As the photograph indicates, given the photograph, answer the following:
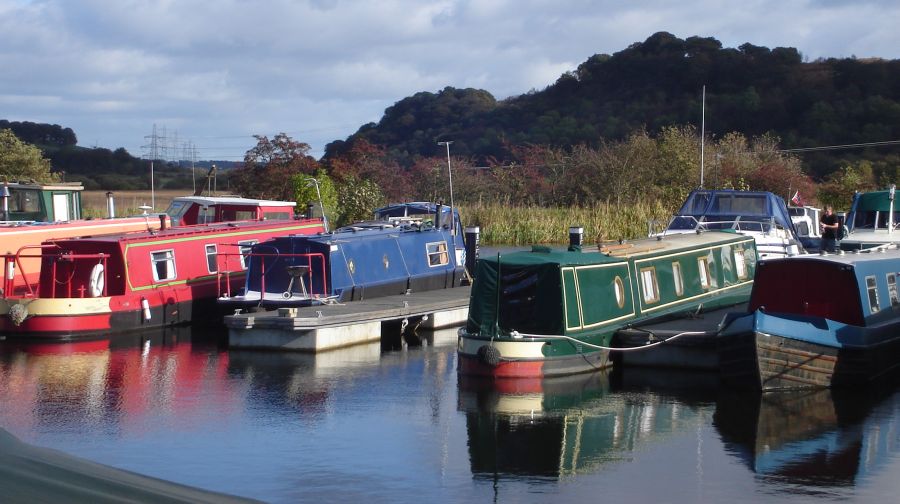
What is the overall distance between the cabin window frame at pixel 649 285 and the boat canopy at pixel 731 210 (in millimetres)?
8169

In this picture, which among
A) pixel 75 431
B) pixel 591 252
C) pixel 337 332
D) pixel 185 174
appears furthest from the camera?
pixel 185 174

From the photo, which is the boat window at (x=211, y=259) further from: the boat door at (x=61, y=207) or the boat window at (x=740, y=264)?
the boat window at (x=740, y=264)

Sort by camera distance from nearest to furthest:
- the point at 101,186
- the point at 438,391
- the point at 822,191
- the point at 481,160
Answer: the point at 438,391 → the point at 822,191 → the point at 101,186 → the point at 481,160

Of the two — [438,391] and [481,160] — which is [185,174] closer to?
[481,160]

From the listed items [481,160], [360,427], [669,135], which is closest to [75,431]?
[360,427]

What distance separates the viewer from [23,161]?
4944cm

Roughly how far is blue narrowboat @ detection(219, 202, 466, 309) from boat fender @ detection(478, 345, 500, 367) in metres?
6.53

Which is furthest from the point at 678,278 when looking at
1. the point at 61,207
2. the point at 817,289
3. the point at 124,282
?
the point at 61,207

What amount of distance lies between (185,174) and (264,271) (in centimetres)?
7339

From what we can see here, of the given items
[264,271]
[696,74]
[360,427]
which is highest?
[696,74]

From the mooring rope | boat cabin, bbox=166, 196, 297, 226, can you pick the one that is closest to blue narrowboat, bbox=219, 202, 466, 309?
boat cabin, bbox=166, 196, 297, 226

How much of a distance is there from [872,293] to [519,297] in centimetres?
666

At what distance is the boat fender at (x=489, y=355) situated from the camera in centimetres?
1933

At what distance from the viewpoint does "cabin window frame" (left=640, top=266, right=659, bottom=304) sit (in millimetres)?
22500
